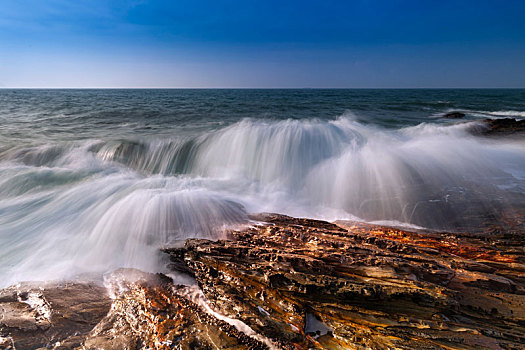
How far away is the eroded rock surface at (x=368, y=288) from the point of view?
2393 millimetres

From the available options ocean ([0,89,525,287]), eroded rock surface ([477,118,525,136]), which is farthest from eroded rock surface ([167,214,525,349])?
eroded rock surface ([477,118,525,136])

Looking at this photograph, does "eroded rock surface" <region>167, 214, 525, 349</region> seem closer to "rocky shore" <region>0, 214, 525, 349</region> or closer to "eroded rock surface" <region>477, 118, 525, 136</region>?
"rocky shore" <region>0, 214, 525, 349</region>

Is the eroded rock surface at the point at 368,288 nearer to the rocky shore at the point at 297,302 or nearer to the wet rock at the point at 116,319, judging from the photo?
the rocky shore at the point at 297,302

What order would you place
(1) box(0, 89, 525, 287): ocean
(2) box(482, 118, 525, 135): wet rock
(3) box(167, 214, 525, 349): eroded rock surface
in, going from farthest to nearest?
(2) box(482, 118, 525, 135): wet rock
(1) box(0, 89, 525, 287): ocean
(3) box(167, 214, 525, 349): eroded rock surface

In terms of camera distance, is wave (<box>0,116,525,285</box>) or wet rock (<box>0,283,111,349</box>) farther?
wave (<box>0,116,525,285</box>)

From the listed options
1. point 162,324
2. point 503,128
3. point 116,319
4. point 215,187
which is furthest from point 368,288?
point 503,128

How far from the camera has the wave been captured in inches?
179

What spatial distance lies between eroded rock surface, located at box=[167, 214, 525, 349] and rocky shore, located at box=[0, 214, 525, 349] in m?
0.01

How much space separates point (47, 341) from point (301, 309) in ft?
8.56

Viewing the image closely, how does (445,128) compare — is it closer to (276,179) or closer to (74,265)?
(276,179)

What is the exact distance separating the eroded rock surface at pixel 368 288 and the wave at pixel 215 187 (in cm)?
118

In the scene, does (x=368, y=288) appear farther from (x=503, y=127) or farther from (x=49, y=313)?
(x=503, y=127)

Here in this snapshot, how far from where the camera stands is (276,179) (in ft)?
26.9

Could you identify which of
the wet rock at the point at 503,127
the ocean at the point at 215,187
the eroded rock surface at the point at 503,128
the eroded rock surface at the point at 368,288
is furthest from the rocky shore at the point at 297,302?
the wet rock at the point at 503,127
